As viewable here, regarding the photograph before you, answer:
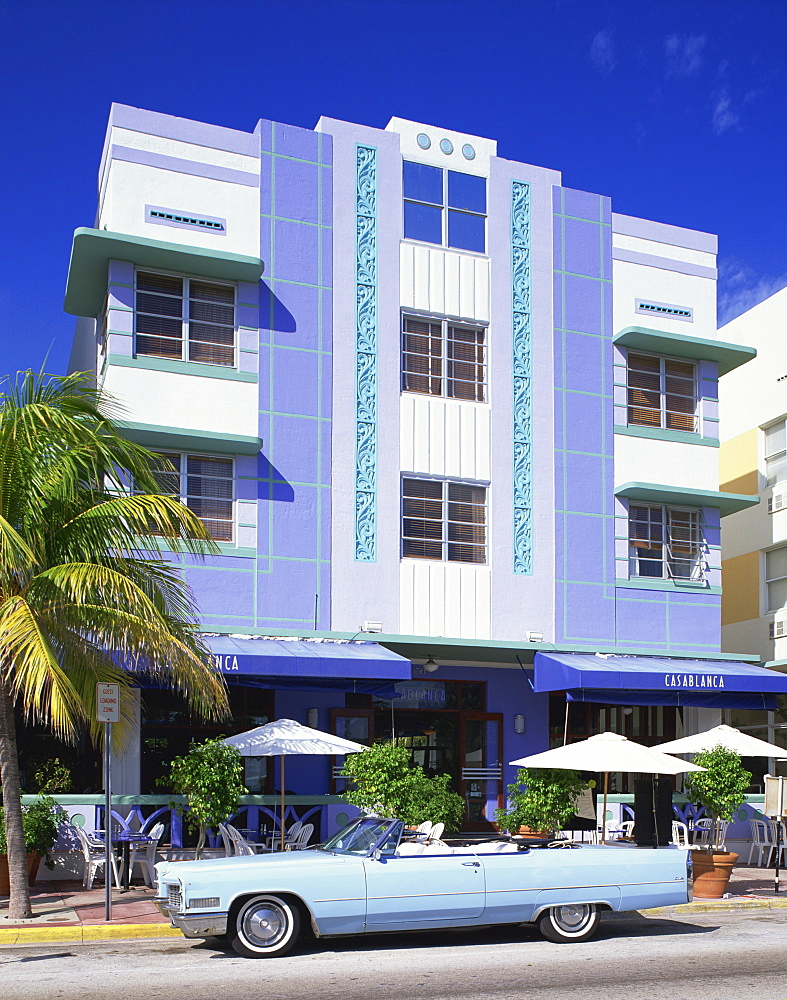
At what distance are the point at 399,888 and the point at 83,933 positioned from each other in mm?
3690

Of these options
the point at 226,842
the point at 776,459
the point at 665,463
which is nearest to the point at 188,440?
the point at 226,842

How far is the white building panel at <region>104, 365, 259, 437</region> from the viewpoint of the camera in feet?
63.0

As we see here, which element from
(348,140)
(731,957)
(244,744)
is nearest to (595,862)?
(731,957)

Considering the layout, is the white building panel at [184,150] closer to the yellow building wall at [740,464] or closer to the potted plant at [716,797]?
the potted plant at [716,797]

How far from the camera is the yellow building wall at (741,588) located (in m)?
26.8

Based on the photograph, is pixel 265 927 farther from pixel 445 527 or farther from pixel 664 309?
pixel 664 309

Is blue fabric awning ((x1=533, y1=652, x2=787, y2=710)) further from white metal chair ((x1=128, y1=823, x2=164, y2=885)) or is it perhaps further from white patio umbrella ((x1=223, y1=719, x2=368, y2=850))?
white metal chair ((x1=128, y1=823, x2=164, y2=885))

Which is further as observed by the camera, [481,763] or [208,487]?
[481,763]

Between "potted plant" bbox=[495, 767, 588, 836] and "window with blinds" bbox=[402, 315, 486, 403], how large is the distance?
793 centimetres

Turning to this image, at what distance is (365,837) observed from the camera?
39.8ft

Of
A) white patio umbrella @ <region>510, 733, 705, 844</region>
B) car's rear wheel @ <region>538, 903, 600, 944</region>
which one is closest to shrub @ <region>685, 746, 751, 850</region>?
white patio umbrella @ <region>510, 733, 705, 844</region>

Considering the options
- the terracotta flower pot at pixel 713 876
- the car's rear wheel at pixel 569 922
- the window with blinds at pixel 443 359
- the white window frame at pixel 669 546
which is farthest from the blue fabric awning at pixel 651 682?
the car's rear wheel at pixel 569 922

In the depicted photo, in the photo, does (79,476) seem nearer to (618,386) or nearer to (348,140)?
(348,140)

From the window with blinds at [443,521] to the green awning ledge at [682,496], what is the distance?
3008 millimetres
